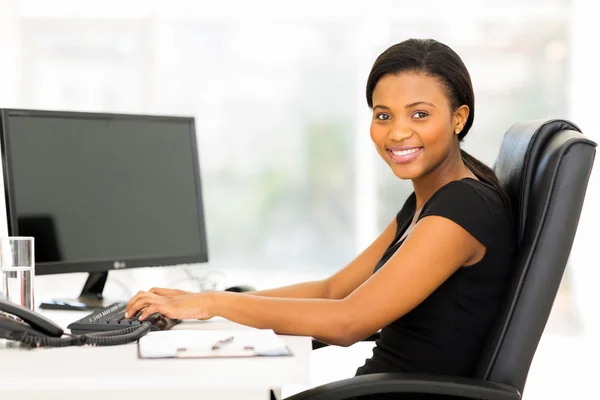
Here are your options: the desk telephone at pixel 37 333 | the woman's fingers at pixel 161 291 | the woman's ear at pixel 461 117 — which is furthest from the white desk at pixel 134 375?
the woman's ear at pixel 461 117

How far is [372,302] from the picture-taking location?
1.67m

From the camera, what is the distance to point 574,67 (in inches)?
208

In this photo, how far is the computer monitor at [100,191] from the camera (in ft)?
7.18

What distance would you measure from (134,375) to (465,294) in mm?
759

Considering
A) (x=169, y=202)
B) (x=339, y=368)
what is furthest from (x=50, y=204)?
(x=339, y=368)

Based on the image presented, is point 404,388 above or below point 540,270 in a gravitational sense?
below

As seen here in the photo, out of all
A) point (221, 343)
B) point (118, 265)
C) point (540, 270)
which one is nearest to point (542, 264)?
point (540, 270)

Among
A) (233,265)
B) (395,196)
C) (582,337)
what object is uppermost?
(395,196)

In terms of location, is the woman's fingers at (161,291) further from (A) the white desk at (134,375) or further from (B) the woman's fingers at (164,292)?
(A) the white desk at (134,375)

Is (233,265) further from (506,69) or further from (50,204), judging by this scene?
(50,204)

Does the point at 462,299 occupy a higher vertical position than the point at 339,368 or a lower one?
higher

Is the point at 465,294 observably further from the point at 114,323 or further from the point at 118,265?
the point at 118,265

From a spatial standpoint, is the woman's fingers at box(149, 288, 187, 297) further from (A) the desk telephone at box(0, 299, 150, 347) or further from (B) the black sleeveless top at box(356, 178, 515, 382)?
(B) the black sleeveless top at box(356, 178, 515, 382)

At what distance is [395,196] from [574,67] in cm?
136
